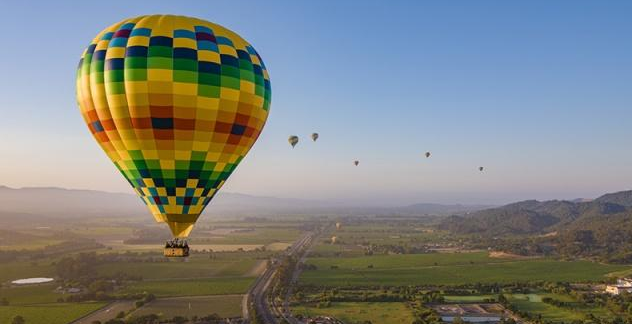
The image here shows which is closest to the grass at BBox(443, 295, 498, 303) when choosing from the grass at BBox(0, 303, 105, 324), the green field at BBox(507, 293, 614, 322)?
the green field at BBox(507, 293, 614, 322)

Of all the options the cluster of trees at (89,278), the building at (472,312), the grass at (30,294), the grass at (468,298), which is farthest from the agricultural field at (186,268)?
the building at (472,312)

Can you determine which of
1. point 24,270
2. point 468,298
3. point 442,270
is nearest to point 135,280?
point 24,270

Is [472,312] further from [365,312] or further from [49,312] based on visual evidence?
[49,312]

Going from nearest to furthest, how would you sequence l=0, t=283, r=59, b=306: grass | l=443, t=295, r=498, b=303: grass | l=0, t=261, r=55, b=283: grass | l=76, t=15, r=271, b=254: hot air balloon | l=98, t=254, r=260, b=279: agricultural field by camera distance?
1. l=76, t=15, r=271, b=254: hot air balloon
2. l=443, t=295, r=498, b=303: grass
3. l=0, t=283, r=59, b=306: grass
4. l=0, t=261, r=55, b=283: grass
5. l=98, t=254, r=260, b=279: agricultural field

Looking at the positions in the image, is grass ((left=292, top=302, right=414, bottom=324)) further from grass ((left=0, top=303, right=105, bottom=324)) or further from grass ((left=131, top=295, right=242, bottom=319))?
grass ((left=0, top=303, right=105, bottom=324))

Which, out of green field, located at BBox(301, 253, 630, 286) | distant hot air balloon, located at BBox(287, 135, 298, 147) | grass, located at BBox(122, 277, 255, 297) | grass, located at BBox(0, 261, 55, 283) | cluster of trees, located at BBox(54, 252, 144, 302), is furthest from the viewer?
grass, located at BBox(0, 261, 55, 283)

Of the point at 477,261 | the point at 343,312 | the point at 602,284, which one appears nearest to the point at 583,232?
the point at 477,261

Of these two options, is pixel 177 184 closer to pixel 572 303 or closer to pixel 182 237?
pixel 182 237

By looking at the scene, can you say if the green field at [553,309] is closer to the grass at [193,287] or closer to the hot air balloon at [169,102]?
the grass at [193,287]
